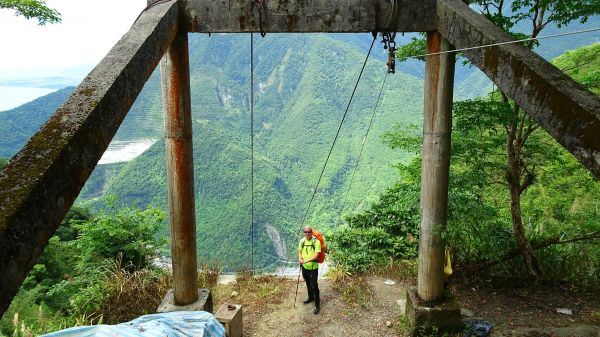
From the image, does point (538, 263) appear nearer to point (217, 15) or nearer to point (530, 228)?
point (530, 228)

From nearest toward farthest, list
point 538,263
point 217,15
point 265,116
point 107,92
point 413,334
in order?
point 107,92 < point 217,15 < point 413,334 < point 538,263 < point 265,116

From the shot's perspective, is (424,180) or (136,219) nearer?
(424,180)

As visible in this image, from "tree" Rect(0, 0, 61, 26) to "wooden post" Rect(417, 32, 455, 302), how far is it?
704cm

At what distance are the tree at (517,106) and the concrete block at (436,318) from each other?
81.8 inches

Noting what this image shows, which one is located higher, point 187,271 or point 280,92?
point 280,92

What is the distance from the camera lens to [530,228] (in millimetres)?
7246

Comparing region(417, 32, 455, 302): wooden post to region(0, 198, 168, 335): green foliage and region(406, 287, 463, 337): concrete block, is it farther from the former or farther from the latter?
region(0, 198, 168, 335): green foliage

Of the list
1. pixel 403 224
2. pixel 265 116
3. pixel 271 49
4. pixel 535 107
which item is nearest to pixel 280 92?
pixel 265 116

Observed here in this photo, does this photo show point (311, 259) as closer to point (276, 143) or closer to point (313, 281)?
point (313, 281)

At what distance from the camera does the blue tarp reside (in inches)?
124

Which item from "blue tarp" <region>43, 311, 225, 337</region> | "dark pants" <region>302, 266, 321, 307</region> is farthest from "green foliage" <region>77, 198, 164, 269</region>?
"blue tarp" <region>43, 311, 225, 337</region>

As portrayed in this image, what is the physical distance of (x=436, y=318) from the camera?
5.00 metres

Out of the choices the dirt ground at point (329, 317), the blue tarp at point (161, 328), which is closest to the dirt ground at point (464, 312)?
the dirt ground at point (329, 317)

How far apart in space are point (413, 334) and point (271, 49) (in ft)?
379
